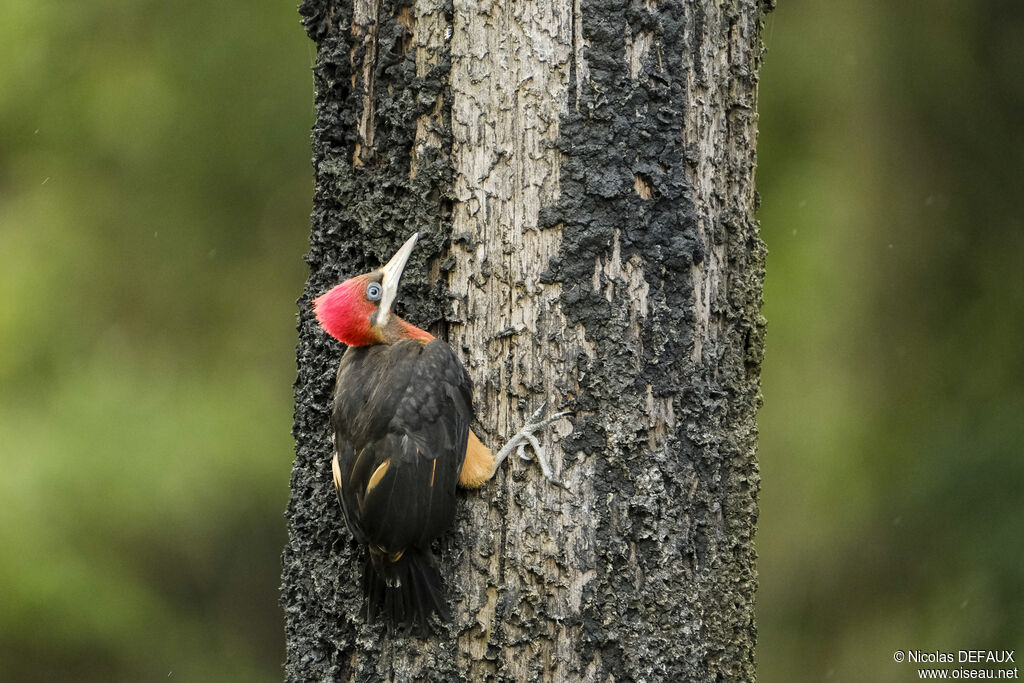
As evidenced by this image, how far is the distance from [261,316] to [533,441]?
4252 mm

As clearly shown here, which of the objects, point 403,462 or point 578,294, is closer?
point 578,294

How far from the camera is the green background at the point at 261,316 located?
209 inches

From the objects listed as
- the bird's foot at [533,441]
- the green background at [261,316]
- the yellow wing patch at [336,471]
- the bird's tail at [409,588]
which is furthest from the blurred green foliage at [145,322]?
the bird's foot at [533,441]

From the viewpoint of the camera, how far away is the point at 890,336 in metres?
5.62

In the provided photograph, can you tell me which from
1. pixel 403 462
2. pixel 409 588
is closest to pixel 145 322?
pixel 403 462

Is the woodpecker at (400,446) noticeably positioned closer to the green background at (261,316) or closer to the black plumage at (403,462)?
the black plumage at (403,462)

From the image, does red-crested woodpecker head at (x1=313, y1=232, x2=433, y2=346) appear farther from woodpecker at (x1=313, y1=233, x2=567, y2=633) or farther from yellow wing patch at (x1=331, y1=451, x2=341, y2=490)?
yellow wing patch at (x1=331, y1=451, x2=341, y2=490)

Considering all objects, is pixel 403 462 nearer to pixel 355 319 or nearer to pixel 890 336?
pixel 355 319

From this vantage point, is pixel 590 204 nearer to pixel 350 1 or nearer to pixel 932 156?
pixel 350 1

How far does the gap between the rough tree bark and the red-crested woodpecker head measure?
47 mm

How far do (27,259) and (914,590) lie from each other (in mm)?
5562

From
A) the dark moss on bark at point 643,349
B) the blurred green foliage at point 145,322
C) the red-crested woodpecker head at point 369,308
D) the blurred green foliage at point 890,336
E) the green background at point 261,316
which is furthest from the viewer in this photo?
the blurred green foliage at point 145,322

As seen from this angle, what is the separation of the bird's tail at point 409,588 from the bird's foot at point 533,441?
1.10 ft

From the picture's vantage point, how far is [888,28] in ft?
18.5
